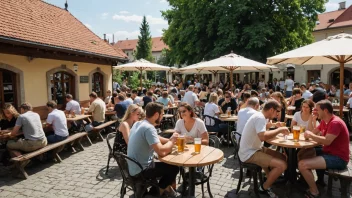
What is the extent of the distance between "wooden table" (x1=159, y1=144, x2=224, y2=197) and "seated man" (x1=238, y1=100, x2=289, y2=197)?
0.60m

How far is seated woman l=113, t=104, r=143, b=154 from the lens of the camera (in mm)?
4703

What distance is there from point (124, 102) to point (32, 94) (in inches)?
131

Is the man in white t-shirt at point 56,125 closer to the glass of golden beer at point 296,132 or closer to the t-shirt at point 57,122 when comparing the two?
the t-shirt at point 57,122

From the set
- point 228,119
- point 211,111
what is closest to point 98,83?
point 211,111

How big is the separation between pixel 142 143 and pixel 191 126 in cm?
130

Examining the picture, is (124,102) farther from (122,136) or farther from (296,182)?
(296,182)

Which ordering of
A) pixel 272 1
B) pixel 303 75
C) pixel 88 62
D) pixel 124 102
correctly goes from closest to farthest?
pixel 124 102
pixel 88 62
pixel 272 1
pixel 303 75

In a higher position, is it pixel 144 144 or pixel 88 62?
pixel 88 62

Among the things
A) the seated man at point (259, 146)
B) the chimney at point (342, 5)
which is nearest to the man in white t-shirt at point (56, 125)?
the seated man at point (259, 146)

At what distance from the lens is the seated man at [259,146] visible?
13.0ft

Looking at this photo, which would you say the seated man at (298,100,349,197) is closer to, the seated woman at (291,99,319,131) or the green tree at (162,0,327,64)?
the seated woman at (291,99,319,131)

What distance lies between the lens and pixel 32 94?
9.04 metres

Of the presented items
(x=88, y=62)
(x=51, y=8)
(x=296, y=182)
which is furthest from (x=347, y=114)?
(x=51, y=8)

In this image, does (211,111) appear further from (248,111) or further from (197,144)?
(197,144)
